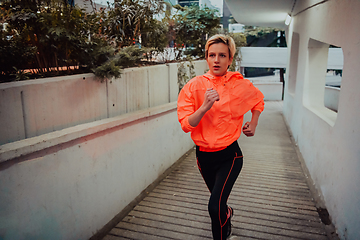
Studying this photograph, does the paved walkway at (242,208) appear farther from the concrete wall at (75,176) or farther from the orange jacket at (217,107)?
the orange jacket at (217,107)

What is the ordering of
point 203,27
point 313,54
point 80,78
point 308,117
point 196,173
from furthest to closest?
point 203,27, point 313,54, point 308,117, point 196,173, point 80,78

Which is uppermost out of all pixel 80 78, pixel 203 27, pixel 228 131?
pixel 203 27

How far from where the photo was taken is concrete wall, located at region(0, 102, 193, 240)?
2.20 meters

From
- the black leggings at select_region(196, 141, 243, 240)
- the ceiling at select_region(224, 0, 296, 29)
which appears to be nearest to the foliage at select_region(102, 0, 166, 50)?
the black leggings at select_region(196, 141, 243, 240)

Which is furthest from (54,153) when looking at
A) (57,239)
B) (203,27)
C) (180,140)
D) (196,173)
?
(203,27)

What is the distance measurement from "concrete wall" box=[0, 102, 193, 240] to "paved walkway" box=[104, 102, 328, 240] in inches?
12.6

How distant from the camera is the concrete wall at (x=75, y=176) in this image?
86.6 inches

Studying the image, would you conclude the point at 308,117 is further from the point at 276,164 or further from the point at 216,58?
the point at 216,58

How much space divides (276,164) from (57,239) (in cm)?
437

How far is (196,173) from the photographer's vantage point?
199 inches

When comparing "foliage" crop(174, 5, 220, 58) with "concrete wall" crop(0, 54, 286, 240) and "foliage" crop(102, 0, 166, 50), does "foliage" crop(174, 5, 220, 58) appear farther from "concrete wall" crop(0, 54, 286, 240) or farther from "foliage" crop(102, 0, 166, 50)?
"concrete wall" crop(0, 54, 286, 240)

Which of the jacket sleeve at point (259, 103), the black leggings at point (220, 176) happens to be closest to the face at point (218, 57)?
the jacket sleeve at point (259, 103)

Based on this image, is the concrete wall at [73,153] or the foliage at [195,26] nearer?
the concrete wall at [73,153]

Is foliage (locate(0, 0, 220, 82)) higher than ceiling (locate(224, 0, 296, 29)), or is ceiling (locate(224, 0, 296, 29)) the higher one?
ceiling (locate(224, 0, 296, 29))
